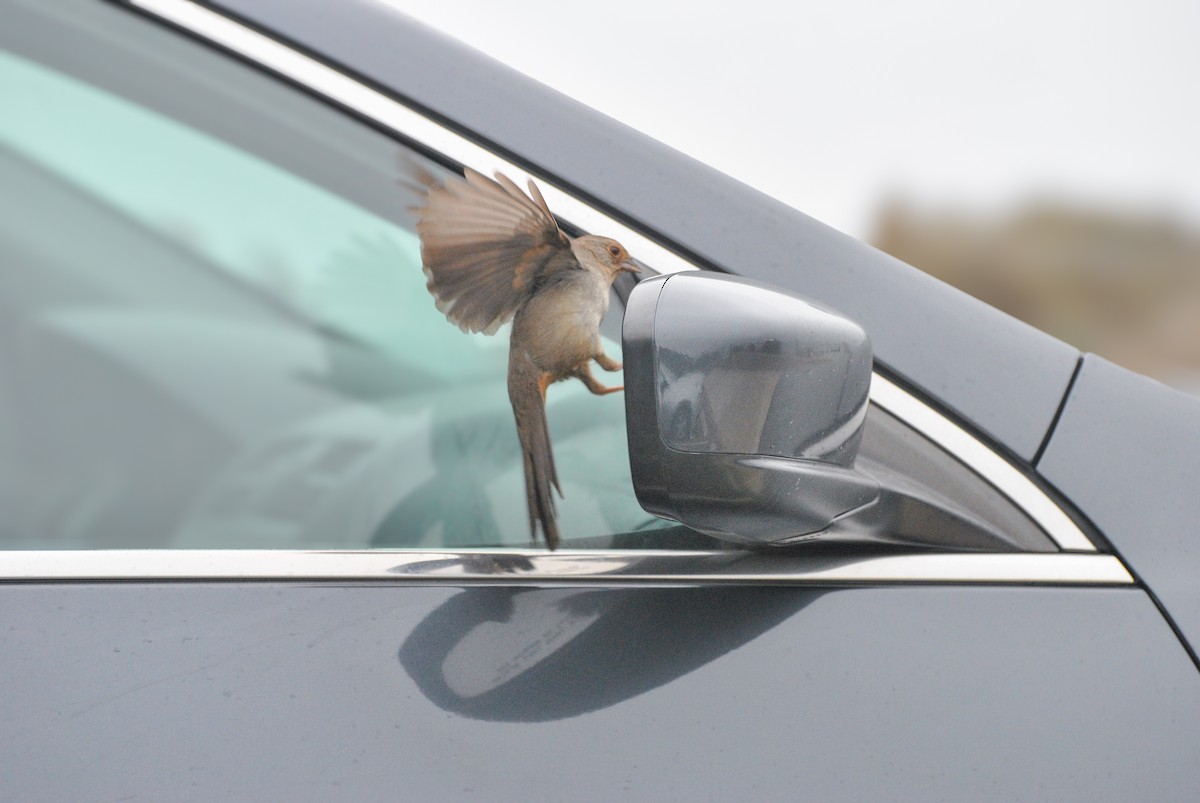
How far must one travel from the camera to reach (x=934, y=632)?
895 mm

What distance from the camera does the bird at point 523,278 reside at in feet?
2.92

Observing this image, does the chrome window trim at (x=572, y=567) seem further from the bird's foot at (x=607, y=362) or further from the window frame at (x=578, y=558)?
the bird's foot at (x=607, y=362)

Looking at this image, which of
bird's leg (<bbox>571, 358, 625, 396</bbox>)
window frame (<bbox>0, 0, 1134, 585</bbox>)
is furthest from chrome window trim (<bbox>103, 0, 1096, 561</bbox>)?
bird's leg (<bbox>571, 358, 625, 396</bbox>)

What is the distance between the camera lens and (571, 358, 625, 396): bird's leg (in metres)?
0.93

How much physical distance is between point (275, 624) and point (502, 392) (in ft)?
1.75

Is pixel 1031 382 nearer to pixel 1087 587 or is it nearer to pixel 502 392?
pixel 1087 587

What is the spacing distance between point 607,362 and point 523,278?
0.11 m

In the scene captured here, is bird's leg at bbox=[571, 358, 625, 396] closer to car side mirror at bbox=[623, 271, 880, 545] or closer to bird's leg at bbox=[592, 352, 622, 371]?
bird's leg at bbox=[592, 352, 622, 371]

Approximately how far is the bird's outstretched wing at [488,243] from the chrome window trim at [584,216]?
2.8 inches

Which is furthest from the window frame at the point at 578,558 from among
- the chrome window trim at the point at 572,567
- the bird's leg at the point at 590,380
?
the bird's leg at the point at 590,380

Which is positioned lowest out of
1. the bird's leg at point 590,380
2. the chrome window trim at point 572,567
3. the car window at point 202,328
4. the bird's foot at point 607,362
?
the car window at point 202,328

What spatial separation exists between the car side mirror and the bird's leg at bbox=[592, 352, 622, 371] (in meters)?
0.14

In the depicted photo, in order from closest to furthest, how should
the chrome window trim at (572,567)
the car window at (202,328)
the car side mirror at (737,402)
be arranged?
the car side mirror at (737,402)
the chrome window trim at (572,567)
the car window at (202,328)

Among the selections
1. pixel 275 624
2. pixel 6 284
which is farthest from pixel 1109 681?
pixel 6 284
